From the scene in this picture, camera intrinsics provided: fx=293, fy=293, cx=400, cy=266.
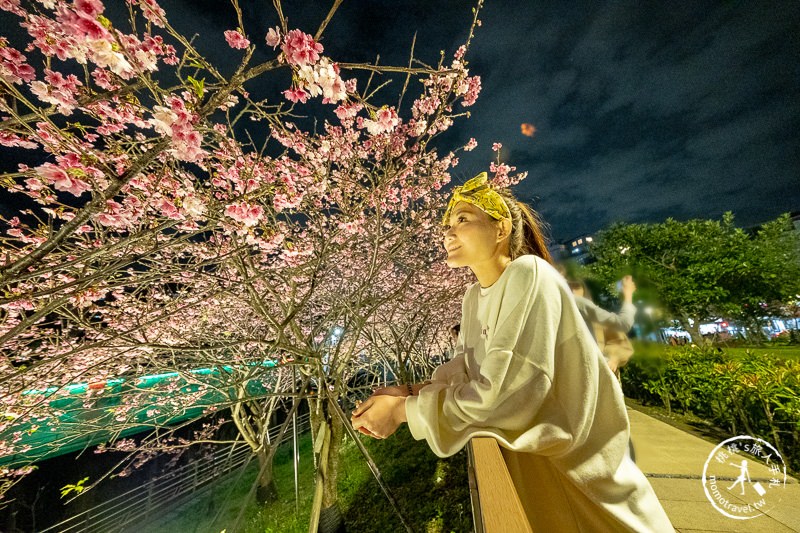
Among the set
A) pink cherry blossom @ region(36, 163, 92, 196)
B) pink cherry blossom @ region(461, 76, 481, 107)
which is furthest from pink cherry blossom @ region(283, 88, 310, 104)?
pink cherry blossom @ region(461, 76, 481, 107)

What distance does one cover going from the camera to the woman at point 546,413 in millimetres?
951

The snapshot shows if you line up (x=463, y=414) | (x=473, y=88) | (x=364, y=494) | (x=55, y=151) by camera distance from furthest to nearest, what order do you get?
(x=364, y=494)
(x=473, y=88)
(x=55, y=151)
(x=463, y=414)

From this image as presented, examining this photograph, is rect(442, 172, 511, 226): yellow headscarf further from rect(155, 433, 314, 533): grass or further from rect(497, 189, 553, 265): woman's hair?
rect(155, 433, 314, 533): grass

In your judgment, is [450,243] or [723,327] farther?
[723,327]

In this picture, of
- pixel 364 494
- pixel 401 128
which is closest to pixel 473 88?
pixel 401 128

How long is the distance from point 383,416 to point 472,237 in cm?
88

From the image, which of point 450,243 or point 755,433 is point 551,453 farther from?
point 755,433

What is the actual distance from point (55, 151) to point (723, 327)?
7211 centimetres

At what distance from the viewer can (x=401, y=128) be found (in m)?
6.80

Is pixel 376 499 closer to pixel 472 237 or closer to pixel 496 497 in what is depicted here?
pixel 496 497

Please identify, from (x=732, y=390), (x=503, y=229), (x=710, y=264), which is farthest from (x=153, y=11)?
(x=710, y=264)

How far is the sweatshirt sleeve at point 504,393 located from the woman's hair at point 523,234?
1.64ft

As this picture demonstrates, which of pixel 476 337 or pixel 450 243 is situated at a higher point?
pixel 450 243

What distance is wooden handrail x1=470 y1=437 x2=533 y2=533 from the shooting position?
912 millimetres
